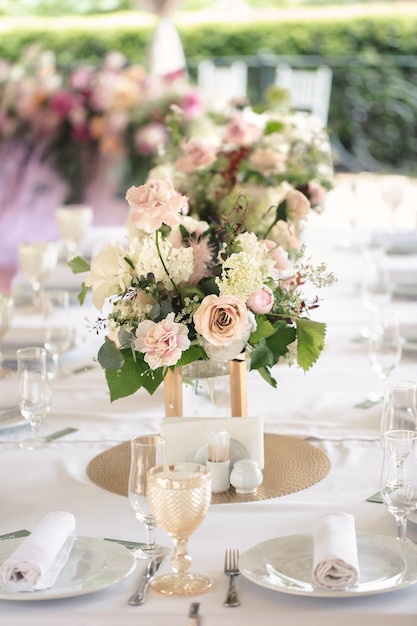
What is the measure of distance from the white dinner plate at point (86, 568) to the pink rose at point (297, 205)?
1.15 m

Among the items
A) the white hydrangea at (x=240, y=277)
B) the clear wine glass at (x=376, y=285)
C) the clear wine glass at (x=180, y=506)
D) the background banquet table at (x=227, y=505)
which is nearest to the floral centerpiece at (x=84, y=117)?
the clear wine glass at (x=376, y=285)

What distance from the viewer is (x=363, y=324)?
2.95 meters

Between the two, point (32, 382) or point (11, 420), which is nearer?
point (32, 382)

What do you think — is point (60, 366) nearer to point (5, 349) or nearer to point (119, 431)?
point (5, 349)

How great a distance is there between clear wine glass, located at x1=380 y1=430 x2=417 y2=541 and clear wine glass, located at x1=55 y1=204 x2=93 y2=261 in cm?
259

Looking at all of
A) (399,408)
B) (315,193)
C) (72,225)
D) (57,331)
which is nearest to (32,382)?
(57,331)

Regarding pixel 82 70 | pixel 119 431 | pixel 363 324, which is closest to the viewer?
pixel 119 431

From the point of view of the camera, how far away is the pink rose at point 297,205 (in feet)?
8.09

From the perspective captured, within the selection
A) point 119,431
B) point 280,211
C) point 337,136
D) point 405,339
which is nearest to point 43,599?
point 119,431

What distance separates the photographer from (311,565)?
1.43 meters

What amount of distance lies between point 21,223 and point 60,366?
4.10 metres

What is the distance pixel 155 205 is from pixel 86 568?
1.91ft

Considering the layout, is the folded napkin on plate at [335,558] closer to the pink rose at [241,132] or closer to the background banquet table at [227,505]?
the background banquet table at [227,505]

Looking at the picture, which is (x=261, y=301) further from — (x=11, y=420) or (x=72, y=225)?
(x=72, y=225)
